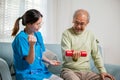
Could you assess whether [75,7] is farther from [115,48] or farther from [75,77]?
[75,77]

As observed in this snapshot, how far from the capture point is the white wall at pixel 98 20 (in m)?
2.94

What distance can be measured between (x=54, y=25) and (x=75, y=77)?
4.76 ft

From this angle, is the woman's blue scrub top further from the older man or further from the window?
the window

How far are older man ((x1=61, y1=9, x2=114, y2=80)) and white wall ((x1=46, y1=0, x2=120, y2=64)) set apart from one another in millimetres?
1010

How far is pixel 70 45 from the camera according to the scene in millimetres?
1950

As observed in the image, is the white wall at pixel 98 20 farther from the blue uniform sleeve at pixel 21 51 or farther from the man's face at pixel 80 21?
the blue uniform sleeve at pixel 21 51

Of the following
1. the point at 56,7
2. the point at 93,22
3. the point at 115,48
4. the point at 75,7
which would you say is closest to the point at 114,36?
the point at 115,48

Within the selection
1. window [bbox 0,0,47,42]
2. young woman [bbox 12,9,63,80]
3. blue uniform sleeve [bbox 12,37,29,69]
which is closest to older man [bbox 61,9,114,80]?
young woman [bbox 12,9,63,80]

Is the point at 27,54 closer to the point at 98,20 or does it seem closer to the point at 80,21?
the point at 80,21

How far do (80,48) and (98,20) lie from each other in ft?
3.80

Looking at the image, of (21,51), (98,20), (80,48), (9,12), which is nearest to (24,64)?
(21,51)

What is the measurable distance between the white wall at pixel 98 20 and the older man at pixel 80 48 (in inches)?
39.7

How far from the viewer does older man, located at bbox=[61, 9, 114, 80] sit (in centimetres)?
191

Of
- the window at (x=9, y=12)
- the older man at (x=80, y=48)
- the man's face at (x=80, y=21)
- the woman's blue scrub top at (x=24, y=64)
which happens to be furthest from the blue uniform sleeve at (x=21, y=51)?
the window at (x=9, y=12)
